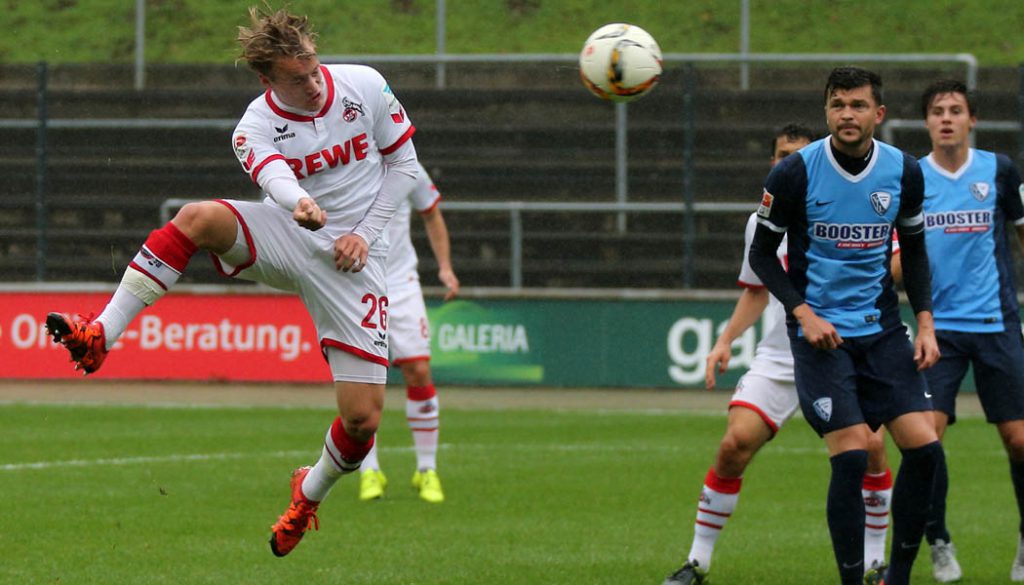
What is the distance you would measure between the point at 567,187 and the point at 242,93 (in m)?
4.39

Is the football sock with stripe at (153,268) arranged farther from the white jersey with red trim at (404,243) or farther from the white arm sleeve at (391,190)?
the white jersey with red trim at (404,243)

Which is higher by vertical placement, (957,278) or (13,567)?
(957,278)

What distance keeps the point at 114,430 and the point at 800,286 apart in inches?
339

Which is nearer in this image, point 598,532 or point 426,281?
point 598,532

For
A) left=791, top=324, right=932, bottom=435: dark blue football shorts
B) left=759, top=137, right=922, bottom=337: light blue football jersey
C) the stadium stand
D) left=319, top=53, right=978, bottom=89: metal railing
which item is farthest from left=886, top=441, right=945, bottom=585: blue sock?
left=319, top=53, right=978, bottom=89: metal railing

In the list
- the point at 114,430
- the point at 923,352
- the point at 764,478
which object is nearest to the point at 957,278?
the point at 923,352

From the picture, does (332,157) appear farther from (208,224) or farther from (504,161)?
(504,161)

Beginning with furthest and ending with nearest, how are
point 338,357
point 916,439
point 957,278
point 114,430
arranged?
point 114,430 < point 957,278 < point 338,357 < point 916,439

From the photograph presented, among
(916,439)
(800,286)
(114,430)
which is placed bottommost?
(114,430)

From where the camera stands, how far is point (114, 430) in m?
13.7

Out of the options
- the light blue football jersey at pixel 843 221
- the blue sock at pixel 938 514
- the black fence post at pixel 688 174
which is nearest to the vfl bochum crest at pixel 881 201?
the light blue football jersey at pixel 843 221

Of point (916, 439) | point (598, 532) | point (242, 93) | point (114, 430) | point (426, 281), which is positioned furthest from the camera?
point (242, 93)

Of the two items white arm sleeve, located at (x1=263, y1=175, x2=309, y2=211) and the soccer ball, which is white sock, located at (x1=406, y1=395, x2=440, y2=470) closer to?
the soccer ball

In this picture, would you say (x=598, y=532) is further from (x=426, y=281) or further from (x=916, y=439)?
(x=426, y=281)
